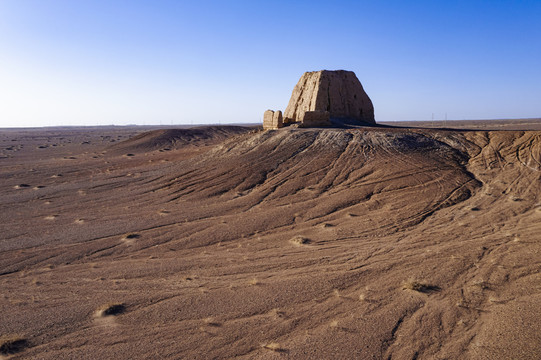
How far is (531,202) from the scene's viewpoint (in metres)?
15.6

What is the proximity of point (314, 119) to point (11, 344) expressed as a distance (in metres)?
25.8

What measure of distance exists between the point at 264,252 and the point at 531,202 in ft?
41.8

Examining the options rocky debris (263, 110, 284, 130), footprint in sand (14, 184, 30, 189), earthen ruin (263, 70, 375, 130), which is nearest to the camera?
footprint in sand (14, 184, 30, 189)

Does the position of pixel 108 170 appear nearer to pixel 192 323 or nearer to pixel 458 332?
pixel 192 323

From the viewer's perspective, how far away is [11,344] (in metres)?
7.26

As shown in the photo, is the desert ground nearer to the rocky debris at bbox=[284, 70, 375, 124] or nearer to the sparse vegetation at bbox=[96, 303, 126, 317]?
the sparse vegetation at bbox=[96, 303, 126, 317]

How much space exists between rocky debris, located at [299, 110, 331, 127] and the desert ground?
458 cm

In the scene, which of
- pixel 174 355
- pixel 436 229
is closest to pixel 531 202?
pixel 436 229

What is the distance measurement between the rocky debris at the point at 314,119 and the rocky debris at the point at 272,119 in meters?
2.09

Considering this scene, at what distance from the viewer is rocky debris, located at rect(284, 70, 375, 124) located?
34906 mm

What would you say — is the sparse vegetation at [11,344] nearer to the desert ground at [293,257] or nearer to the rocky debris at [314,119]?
the desert ground at [293,257]

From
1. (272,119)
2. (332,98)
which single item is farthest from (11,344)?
(332,98)

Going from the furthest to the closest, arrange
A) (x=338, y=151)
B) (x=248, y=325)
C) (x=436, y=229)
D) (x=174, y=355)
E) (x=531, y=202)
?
(x=338, y=151), (x=531, y=202), (x=436, y=229), (x=248, y=325), (x=174, y=355)

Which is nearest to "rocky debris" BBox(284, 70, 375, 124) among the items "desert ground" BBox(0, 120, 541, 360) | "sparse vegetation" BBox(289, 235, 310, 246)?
"desert ground" BBox(0, 120, 541, 360)
